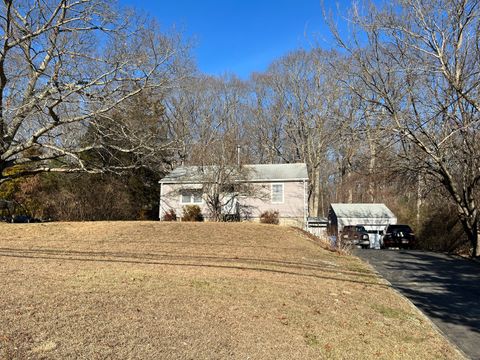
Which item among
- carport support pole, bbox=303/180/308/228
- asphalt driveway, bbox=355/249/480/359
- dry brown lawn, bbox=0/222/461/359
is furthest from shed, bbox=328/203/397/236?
dry brown lawn, bbox=0/222/461/359

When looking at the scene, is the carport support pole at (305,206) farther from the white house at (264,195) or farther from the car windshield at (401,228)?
the car windshield at (401,228)

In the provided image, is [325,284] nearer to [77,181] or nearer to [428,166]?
[428,166]

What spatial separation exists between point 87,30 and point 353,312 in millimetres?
14557

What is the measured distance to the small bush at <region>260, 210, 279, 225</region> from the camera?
26.9m

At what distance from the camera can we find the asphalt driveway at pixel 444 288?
677 centimetres

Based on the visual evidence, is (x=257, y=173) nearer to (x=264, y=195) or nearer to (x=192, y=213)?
(x=264, y=195)

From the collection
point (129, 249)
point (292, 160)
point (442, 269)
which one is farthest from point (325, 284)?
point (292, 160)

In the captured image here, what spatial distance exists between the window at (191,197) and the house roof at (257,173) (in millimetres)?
921

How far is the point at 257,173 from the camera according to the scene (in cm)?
2892

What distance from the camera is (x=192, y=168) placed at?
27109 millimetres

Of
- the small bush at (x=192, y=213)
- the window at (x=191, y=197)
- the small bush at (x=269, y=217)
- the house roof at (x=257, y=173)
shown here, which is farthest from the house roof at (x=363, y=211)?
the small bush at (x=192, y=213)

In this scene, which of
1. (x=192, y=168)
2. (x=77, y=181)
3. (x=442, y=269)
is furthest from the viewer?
(x=192, y=168)

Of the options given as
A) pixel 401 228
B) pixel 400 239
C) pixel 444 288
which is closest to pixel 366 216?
pixel 401 228

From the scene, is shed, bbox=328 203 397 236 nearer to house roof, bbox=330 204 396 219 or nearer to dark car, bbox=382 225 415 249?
house roof, bbox=330 204 396 219
